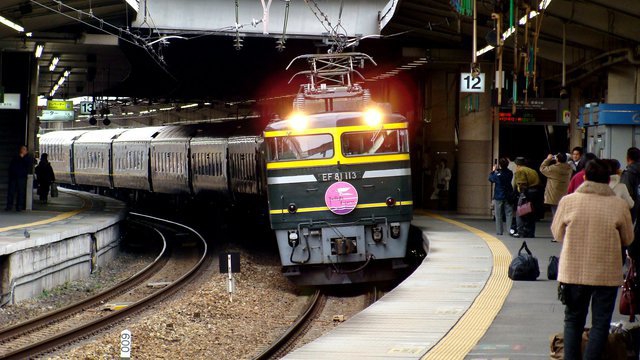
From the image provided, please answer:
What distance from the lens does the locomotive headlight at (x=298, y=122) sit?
1717cm

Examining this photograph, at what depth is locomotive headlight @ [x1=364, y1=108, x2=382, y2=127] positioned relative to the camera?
677 inches

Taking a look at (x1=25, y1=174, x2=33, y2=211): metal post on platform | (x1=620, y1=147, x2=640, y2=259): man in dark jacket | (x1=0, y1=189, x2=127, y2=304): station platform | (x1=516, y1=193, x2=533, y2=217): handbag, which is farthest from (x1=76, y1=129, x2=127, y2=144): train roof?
(x1=620, y1=147, x2=640, y2=259): man in dark jacket

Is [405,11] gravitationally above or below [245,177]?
above

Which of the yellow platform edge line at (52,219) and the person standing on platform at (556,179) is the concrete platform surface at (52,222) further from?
the person standing on platform at (556,179)

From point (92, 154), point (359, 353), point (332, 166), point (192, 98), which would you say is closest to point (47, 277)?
point (332, 166)

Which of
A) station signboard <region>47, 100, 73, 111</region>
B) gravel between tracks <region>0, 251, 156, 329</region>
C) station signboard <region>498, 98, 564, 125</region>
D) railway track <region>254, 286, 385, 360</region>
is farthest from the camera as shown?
station signboard <region>47, 100, 73, 111</region>

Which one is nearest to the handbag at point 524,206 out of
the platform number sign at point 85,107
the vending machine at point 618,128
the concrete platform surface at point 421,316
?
the vending machine at point 618,128

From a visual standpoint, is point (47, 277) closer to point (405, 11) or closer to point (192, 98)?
point (405, 11)

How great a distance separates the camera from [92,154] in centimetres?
4078

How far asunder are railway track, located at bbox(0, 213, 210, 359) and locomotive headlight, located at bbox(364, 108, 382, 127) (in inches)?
177

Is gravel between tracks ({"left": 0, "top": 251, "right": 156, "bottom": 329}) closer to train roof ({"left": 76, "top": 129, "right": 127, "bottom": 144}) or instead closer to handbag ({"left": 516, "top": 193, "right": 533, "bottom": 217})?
handbag ({"left": 516, "top": 193, "right": 533, "bottom": 217})

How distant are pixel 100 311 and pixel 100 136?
24.8 metres

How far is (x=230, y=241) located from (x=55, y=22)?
7.49 metres

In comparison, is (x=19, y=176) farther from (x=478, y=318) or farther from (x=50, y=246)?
(x=478, y=318)
